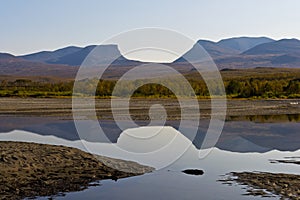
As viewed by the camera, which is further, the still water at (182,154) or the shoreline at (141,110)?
the shoreline at (141,110)

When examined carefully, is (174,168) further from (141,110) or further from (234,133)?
(141,110)

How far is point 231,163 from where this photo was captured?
17.8 meters

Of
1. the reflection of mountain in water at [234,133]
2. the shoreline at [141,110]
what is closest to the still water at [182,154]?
the reflection of mountain in water at [234,133]

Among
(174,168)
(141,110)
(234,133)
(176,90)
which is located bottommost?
(174,168)

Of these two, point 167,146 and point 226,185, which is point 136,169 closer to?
point 226,185

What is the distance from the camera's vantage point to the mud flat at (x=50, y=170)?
1286 cm

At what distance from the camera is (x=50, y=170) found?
1524cm

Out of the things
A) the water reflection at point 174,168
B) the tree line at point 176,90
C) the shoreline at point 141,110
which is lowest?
Result: the water reflection at point 174,168

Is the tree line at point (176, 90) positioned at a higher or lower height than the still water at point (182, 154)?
higher

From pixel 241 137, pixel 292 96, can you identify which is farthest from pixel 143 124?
pixel 292 96

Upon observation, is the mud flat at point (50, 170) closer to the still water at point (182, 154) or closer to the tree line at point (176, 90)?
the still water at point (182, 154)

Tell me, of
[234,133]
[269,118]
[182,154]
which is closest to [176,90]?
[269,118]

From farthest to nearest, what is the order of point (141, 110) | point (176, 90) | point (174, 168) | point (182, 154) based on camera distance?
1. point (176, 90)
2. point (141, 110)
3. point (182, 154)
4. point (174, 168)

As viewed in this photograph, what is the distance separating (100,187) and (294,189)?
551cm
